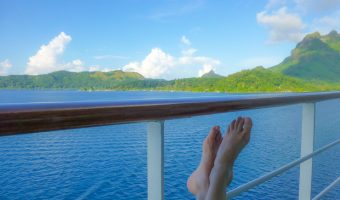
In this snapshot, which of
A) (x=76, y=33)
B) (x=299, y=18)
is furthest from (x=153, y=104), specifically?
(x=299, y=18)

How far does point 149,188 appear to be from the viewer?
2.58 ft

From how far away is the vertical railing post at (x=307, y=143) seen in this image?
66.1 inches

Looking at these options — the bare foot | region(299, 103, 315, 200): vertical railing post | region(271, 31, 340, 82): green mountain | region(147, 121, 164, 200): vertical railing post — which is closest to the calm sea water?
region(147, 121, 164, 200): vertical railing post

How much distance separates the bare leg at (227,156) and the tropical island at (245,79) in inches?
322

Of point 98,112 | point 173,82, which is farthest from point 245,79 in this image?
point 98,112

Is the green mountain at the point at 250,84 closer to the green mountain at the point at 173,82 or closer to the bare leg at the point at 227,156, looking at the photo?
the green mountain at the point at 173,82

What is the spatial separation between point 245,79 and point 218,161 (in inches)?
667

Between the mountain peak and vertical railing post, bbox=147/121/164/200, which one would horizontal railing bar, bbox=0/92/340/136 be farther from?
the mountain peak

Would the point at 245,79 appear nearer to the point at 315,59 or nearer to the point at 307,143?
the point at 307,143

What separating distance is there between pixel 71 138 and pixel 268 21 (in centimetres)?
5806

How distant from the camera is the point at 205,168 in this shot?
80cm

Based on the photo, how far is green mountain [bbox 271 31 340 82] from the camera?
155 ft

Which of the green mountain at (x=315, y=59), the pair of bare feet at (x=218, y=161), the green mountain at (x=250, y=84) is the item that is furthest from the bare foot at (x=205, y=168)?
the green mountain at (x=315, y=59)

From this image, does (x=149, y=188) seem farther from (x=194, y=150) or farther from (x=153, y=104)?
(x=194, y=150)
